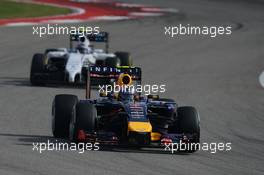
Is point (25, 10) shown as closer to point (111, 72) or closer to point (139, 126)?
point (111, 72)

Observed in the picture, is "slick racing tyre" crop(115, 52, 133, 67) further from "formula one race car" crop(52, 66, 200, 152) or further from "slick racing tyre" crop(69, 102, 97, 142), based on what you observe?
"slick racing tyre" crop(69, 102, 97, 142)

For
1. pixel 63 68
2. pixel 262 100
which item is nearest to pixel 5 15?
pixel 63 68

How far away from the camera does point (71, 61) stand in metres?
23.2

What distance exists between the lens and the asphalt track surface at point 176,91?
13461mm

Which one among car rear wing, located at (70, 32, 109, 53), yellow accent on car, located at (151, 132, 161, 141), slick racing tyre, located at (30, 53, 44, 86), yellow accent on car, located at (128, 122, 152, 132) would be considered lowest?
yellow accent on car, located at (151, 132, 161, 141)

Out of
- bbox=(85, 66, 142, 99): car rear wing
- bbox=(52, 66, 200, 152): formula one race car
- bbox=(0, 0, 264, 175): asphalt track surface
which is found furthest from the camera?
bbox=(85, 66, 142, 99): car rear wing

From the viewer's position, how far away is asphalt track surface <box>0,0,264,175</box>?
13461mm

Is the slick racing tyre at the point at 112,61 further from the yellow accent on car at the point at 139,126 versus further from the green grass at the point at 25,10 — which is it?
the green grass at the point at 25,10

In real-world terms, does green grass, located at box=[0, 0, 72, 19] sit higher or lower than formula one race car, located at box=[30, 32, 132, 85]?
higher

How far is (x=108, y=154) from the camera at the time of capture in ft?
46.6

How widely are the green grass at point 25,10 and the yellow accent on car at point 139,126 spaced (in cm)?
2325

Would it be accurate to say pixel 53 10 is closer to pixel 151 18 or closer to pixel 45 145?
pixel 151 18

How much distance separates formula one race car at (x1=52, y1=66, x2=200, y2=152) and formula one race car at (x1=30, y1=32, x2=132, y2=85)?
22.0 ft

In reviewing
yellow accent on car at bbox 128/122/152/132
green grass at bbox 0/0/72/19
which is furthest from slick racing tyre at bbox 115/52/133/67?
green grass at bbox 0/0/72/19
